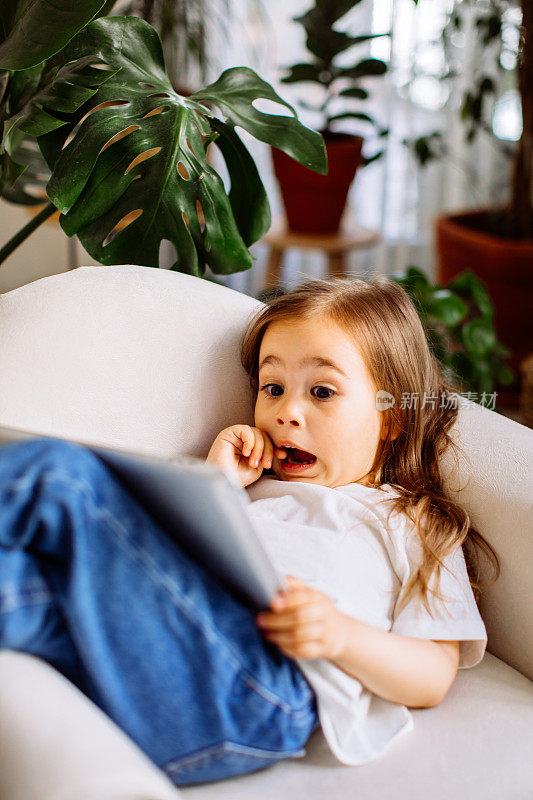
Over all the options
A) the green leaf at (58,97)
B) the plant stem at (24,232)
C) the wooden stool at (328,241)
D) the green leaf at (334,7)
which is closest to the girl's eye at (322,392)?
the green leaf at (58,97)

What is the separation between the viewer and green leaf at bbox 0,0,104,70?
1.04 meters

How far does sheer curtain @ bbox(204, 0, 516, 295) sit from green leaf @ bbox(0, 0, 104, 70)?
6.48 ft

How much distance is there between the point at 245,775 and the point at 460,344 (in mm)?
1256

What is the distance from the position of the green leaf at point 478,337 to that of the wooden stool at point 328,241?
1.97ft

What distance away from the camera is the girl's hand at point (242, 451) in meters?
1.05

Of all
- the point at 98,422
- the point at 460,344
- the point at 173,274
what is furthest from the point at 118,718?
the point at 460,344

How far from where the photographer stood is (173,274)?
1.18m

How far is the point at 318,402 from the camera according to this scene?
102 cm

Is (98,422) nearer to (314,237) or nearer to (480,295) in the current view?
(480,295)

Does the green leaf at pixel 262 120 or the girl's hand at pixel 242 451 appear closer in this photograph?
the girl's hand at pixel 242 451

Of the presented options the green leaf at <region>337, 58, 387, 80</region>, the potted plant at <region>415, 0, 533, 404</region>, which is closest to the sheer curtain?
the potted plant at <region>415, 0, 533, 404</region>

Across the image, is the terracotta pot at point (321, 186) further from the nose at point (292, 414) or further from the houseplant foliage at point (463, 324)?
the nose at point (292, 414)

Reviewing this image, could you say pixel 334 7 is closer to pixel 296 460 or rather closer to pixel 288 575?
pixel 296 460

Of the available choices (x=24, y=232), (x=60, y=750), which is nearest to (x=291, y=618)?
(x=60, y=750)
